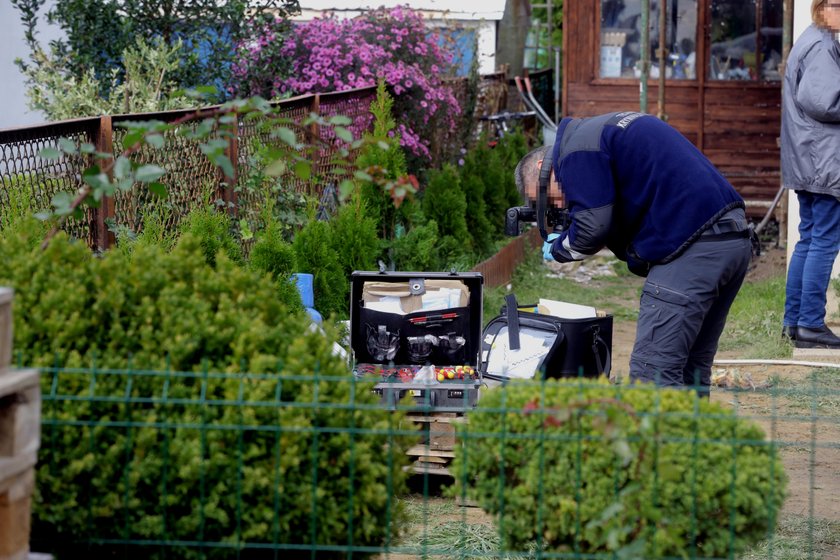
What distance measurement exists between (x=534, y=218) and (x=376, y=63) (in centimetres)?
580

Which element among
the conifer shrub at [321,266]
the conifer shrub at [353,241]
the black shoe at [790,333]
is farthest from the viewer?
the black shoe at [790,333]

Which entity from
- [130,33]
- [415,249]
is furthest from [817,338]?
[130,33]

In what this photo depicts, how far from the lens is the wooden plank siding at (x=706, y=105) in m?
13.6

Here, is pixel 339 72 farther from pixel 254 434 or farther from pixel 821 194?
pixel 254 434

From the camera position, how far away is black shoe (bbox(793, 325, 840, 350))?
26.6ft

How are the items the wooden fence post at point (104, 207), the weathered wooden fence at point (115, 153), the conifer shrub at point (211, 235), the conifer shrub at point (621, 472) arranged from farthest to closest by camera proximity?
the wooden fence post at point (104, 207) → the conifer shrub at point (211, 235) → the weathered wooden fence at point (115, 153) → the conifer shrub at point (621, 472)

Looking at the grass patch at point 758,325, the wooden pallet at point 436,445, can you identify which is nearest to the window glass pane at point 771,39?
the grass patch at point 758,325

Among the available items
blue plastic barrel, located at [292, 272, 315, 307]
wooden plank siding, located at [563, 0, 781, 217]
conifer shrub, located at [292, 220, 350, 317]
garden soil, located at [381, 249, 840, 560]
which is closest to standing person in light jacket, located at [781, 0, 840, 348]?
garden soil, located at [381, 249, 840, 560]

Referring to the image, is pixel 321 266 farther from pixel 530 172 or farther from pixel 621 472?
pixel 621 472

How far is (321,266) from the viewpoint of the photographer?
294 inches

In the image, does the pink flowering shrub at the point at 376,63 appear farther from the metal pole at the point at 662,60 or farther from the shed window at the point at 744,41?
the shed window at the point at 744,41

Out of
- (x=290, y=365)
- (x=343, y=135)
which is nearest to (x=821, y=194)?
(x=343, y=135)

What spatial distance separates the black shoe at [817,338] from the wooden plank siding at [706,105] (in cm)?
541

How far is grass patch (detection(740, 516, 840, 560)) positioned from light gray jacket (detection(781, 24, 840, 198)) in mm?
3067
